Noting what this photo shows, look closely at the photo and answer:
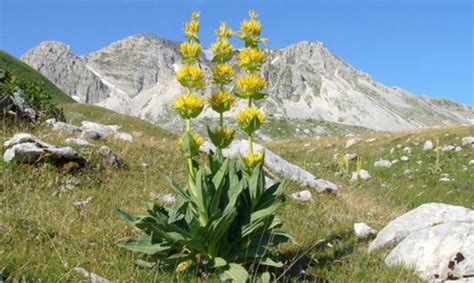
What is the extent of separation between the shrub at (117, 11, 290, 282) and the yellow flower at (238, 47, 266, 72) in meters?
0.01

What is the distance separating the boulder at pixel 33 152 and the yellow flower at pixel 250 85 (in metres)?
4.95

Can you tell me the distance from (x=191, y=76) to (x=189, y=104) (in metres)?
0.32

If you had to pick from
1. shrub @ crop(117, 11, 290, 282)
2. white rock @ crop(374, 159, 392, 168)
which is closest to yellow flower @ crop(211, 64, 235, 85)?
shrub @ crop(117, 11, 290, 282)

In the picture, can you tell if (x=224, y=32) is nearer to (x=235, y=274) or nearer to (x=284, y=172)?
(x=235, y=274)

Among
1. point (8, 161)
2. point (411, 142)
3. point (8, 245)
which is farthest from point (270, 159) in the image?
point (411, 142)

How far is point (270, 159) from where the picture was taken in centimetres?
1308

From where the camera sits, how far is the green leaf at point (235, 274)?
162 inches

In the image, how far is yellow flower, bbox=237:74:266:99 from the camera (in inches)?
185

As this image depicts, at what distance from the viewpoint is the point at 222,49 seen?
182 inches

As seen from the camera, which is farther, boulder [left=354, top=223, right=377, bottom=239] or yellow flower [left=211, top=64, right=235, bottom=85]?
boulder [left=354, top=223, right=377, bottom=239]

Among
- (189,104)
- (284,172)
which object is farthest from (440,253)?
(284,172)

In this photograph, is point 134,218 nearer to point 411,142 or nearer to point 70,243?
point 70,243

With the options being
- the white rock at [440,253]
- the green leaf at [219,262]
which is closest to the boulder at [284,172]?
the white rock at [440,253]

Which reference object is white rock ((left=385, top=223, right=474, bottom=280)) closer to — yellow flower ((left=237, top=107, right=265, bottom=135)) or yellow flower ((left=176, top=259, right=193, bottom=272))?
yellow flower ((left=237, top=107, right=265, bottom=135))
